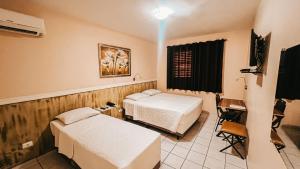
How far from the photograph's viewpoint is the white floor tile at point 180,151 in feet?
7.48

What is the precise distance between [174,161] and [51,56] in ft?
9.14

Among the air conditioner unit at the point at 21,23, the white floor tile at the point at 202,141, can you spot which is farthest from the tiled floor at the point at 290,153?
the air conditioner unit at the point at 21,23

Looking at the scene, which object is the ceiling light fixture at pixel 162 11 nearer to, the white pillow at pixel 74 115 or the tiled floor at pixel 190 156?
the white pillow at pixel 74 115

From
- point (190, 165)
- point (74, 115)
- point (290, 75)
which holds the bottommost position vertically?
point (190, 165)

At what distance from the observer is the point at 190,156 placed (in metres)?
2.23

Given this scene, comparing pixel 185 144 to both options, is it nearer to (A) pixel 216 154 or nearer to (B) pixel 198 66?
(A) pixel 216 154

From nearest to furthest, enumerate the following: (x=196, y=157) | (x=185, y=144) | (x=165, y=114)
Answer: (x=196, y=157) → (x=185, y=144) → (x=165, y=114)

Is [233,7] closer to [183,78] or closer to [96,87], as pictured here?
[183,78]

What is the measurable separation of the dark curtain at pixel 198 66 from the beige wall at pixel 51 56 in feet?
6.96

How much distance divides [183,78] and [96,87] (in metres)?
2.76

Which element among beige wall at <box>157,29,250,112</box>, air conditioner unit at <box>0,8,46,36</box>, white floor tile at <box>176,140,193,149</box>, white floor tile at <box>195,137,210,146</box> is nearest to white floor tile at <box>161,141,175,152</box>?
white floor tile at <box>176,140,193,149</box>

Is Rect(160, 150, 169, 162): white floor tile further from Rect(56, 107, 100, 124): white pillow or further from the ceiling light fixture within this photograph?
the ceiling light fixture

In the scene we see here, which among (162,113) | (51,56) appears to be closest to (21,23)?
(51,56)

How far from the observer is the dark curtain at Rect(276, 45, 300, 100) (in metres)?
0.59
